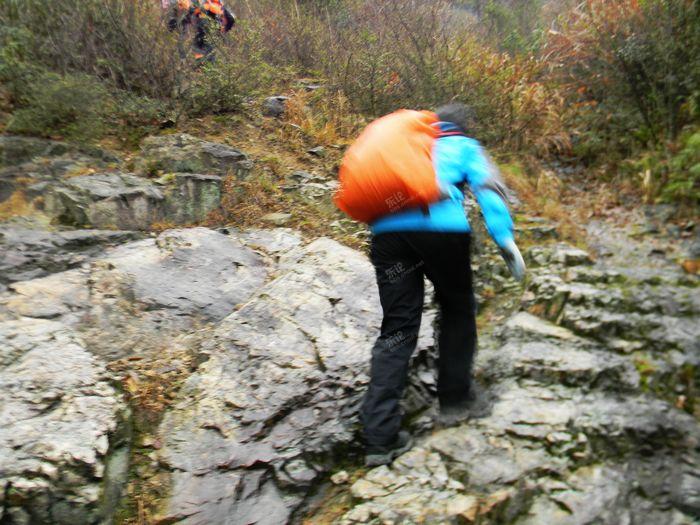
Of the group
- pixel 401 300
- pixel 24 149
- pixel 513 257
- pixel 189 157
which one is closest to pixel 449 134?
pixel 513 257

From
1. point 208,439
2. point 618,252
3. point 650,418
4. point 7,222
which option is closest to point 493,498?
point 650,418

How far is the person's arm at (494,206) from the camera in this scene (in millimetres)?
2557

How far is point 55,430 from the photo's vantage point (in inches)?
100.0

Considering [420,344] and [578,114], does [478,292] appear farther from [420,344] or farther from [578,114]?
[578,114]

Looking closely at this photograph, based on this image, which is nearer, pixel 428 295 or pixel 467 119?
pixel 467 119

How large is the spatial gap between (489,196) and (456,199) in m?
0.16

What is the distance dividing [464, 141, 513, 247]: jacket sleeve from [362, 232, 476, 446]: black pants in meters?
0.15

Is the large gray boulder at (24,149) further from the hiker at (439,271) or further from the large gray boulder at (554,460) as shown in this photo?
the large gray boulder at (554,460)

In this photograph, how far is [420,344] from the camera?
3312mm

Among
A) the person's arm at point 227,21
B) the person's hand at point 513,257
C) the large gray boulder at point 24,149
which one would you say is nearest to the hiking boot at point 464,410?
the person's hand at point 513,257

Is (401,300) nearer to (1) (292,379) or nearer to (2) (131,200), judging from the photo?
(1) (292,379)

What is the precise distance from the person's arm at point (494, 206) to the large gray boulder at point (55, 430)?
83.9 inches

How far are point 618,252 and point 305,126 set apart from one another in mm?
3548

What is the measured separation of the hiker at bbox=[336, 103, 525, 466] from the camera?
2.55 meters
